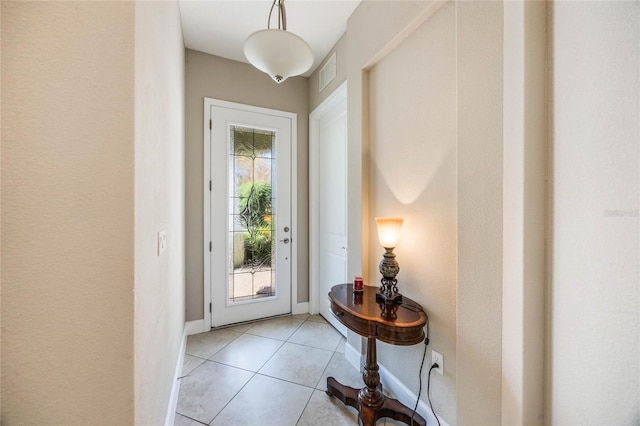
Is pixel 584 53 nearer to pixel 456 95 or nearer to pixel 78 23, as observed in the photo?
pixel 456 95

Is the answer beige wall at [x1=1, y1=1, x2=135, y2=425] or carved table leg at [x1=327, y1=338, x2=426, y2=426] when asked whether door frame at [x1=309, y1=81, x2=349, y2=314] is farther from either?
beige wall at [x1=1, y1=1, x2=135, y2=425]

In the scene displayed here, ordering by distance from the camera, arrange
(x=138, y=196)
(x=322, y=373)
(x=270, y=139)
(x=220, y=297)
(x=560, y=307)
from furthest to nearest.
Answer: (x=270, y=139), (x=220, y=297), (x=322, y=373), (x=560, y=307), (x=138, y=196)

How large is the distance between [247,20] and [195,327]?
2.92m

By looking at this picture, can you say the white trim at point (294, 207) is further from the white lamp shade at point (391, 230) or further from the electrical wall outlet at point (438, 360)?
the electrical wall outlet at point (438, 360)

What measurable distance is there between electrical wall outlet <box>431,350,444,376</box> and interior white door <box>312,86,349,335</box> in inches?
41.5

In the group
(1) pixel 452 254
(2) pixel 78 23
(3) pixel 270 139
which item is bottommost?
(1) pixel 452 254

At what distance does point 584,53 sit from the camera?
3.03ft

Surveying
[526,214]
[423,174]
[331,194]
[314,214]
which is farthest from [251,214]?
[526,214]

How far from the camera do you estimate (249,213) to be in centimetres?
291

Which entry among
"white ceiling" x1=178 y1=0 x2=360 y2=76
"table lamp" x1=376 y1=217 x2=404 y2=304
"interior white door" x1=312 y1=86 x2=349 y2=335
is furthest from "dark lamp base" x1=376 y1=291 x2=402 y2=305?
"white ceiling" x1=178 y1=0 x2=360 y2=76

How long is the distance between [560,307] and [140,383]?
1.53m

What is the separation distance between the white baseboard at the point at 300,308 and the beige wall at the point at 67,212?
235 centimetres

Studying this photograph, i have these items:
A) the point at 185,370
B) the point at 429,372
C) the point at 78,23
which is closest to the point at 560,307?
the point at 429,372

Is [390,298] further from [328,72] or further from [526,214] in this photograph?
[328,72]
